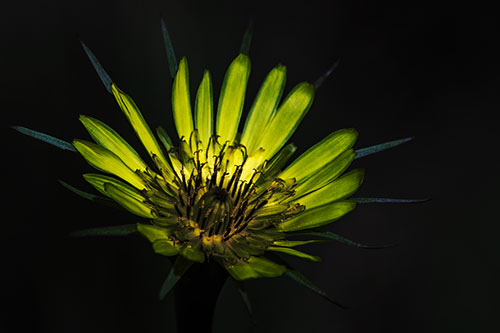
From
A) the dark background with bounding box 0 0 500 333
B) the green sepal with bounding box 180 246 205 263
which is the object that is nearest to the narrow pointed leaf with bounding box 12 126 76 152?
the green sepal with bounding box 180 246 205 263

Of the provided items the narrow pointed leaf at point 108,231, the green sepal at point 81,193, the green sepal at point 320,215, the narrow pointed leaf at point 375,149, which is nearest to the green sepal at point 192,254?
the narrow pointed leaf at point 108,231

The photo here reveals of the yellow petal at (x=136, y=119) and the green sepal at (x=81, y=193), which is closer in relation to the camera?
the green sepal at (x=81, y=193)

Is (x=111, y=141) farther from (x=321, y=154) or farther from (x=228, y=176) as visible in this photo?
(x=321, y=154)

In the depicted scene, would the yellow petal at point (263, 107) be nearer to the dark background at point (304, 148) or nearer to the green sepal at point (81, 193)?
the green sepal at point (81, 193)

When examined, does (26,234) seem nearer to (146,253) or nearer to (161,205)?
(146,253)

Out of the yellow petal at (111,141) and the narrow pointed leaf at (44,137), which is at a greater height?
the yellow petal at (111,141)

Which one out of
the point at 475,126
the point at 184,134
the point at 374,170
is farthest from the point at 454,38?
the point at 184,134

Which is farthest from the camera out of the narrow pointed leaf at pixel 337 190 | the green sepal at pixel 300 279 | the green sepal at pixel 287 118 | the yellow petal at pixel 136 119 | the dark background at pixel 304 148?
the dark background at pixel 304 148

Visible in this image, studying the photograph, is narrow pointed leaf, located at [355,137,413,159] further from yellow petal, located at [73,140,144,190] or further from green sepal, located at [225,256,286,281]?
yellow petal, located at [73,140,144,190]

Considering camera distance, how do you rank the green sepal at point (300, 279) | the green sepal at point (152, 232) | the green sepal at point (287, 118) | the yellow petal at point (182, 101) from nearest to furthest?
the green sepal at point (300, 279), the green sepal at point (152, 232), the yellow petal at point (182, 101), the green sepal at point (287, 118)
